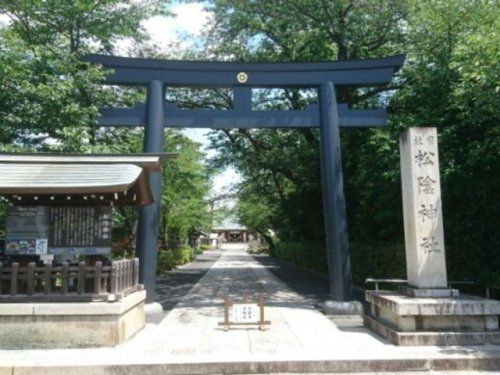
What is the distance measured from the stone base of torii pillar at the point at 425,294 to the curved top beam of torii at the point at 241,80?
350 centimetres

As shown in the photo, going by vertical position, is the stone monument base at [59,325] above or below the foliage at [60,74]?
below

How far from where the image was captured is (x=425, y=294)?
9.83 m

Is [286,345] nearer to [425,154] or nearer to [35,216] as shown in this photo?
[425,154]

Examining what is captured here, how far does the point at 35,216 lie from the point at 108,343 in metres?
3.12

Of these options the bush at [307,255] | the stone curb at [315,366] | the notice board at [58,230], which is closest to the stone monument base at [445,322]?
the stone curb at [315,366]

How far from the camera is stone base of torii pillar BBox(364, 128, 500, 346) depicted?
30.1 ft

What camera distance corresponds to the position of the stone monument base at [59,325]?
29.5 ft

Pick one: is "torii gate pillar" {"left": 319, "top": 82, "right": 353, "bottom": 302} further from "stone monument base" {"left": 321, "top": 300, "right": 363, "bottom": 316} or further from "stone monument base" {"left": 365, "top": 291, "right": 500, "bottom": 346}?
"stone monument base" {"left": 365, "top": 291, "right": 500, "bottom": 346}

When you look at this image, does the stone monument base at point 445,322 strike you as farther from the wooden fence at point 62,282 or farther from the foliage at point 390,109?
the wooden fence at point 62,282

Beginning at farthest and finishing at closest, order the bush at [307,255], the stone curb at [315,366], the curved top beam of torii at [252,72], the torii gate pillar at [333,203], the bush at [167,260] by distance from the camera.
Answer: the bush at [167,260], the bush at [307,255], the curved top beam of torii at [252,72], the torii gate pillar at [333,203], the stone curb at [315,366]

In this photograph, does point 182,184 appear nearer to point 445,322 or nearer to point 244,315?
point 244,315

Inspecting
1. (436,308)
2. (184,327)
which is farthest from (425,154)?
(184,327)

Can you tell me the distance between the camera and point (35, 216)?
33.9 feet

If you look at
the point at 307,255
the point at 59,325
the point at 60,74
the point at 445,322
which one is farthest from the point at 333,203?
the point at 307,255
